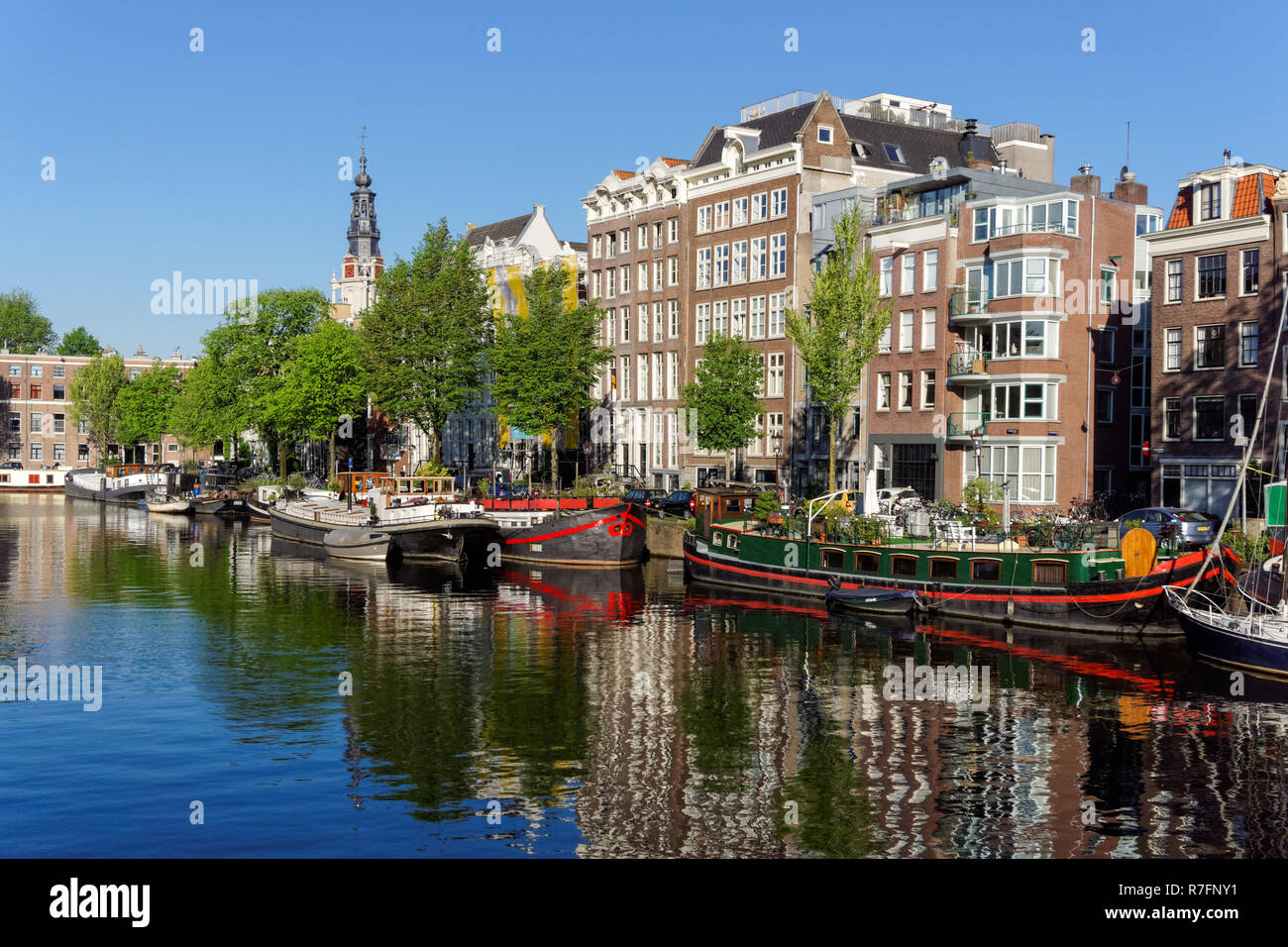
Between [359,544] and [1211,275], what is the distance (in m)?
44.8

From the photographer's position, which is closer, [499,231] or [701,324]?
[701,324]

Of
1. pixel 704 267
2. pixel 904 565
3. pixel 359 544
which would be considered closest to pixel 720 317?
pixel 704 267

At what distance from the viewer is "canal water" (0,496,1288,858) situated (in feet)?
73.7

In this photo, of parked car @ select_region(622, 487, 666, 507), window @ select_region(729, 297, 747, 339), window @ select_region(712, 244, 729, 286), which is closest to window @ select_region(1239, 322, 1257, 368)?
parked car @ select_region(622, 487, 666, 507)

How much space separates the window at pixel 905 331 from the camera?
7231 centimetres

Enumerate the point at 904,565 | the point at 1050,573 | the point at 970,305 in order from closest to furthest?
the point at 1050,573 < the point at 904,565 < the point at 970,305

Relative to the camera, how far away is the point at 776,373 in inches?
3354

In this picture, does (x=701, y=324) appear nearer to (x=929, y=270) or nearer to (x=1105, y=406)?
(x=929, y=270)

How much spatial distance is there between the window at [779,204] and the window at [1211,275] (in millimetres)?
30587

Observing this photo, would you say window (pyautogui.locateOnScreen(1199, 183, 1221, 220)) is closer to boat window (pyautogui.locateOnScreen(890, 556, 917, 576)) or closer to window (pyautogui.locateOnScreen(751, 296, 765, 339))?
boat window (pyautogui.locateOnScreen(890, 556, 917, 576))

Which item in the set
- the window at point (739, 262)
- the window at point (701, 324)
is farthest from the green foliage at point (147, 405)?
the window at point (739, 262)
